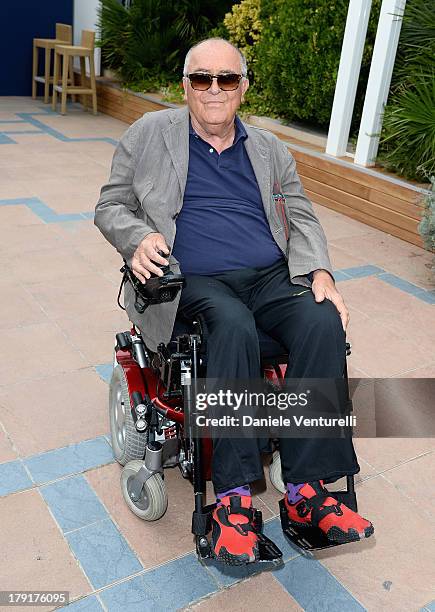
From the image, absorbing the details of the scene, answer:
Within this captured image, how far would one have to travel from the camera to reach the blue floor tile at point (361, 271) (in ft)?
13.3

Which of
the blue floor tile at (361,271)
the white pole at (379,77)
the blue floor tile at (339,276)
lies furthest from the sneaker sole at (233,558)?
the white pole at (379,77)

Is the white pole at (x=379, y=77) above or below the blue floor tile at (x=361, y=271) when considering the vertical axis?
above

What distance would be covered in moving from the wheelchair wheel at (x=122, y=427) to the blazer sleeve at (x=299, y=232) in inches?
25.4

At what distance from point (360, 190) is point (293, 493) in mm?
3579

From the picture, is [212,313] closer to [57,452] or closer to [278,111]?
[57,452]

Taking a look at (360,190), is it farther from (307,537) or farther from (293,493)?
(307,537)

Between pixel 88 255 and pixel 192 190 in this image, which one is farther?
pixel 88 255

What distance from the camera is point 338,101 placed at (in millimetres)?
5387

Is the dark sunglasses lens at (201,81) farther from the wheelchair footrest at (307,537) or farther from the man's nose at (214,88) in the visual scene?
the wheelchair footrest at (307,537)

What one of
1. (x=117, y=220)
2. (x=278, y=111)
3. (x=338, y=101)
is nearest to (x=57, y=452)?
(x=117, y=220)

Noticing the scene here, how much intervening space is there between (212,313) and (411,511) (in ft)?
3.07

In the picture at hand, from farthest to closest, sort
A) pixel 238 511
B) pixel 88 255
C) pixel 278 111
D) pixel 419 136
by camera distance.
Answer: pixel 278 111
pixel 419 136
pixel 88 255
pixel 238 511

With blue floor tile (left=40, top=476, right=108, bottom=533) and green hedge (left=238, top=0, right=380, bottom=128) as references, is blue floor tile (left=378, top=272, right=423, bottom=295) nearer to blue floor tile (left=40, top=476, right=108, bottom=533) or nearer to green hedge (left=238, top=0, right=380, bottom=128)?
green hedge (left=238, top=0, right=380, bottom=128)

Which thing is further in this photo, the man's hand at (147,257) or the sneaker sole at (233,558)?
the man's hand at (147,257)
